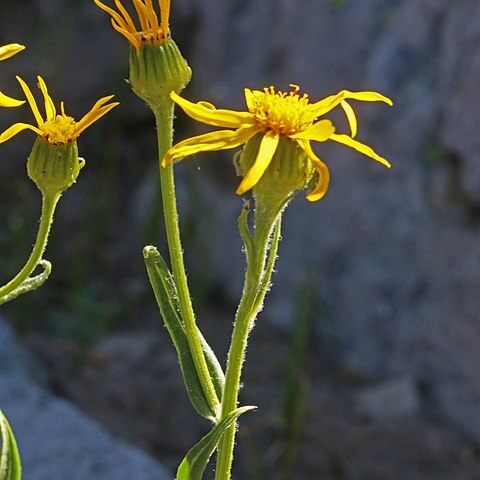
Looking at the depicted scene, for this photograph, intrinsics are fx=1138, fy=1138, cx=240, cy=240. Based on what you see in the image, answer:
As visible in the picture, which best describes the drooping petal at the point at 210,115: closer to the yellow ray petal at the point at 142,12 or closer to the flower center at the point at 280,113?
the flower center at the point at 280,113

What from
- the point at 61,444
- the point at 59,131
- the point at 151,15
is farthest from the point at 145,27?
the point at 61,444

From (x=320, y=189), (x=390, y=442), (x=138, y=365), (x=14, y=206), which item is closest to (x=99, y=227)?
(x=14, y=206)

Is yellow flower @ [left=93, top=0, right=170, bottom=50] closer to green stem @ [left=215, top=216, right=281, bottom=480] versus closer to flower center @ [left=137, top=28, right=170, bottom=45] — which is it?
flower center @ [left=137, top=28, right=170, bottom=45]

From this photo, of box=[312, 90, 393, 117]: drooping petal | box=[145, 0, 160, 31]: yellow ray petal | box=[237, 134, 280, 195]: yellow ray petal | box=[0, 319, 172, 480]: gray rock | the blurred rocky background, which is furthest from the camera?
the blurred rocky background

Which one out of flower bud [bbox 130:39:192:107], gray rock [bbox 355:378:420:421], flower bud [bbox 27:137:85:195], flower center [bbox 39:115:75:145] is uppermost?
gray rock [bbox 355:378:420:421]

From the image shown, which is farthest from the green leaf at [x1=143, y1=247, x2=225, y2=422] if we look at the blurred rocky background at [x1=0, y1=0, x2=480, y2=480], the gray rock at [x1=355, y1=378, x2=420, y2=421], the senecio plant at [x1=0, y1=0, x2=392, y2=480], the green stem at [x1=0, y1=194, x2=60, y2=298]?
the gray rock at [x1=355, y1=378, x2=420, y2=421]

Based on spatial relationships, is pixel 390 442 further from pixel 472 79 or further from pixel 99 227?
pixel 99 227

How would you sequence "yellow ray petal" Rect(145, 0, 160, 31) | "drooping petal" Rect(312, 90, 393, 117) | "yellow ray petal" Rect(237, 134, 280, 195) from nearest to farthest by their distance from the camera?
"yellow ray petal" Rect(237, 134, 280, 195) → "drooping petal" Rect(312, 90, 393, 117) → "yellow ray petal" Rect(145, 0, 160, 31)
